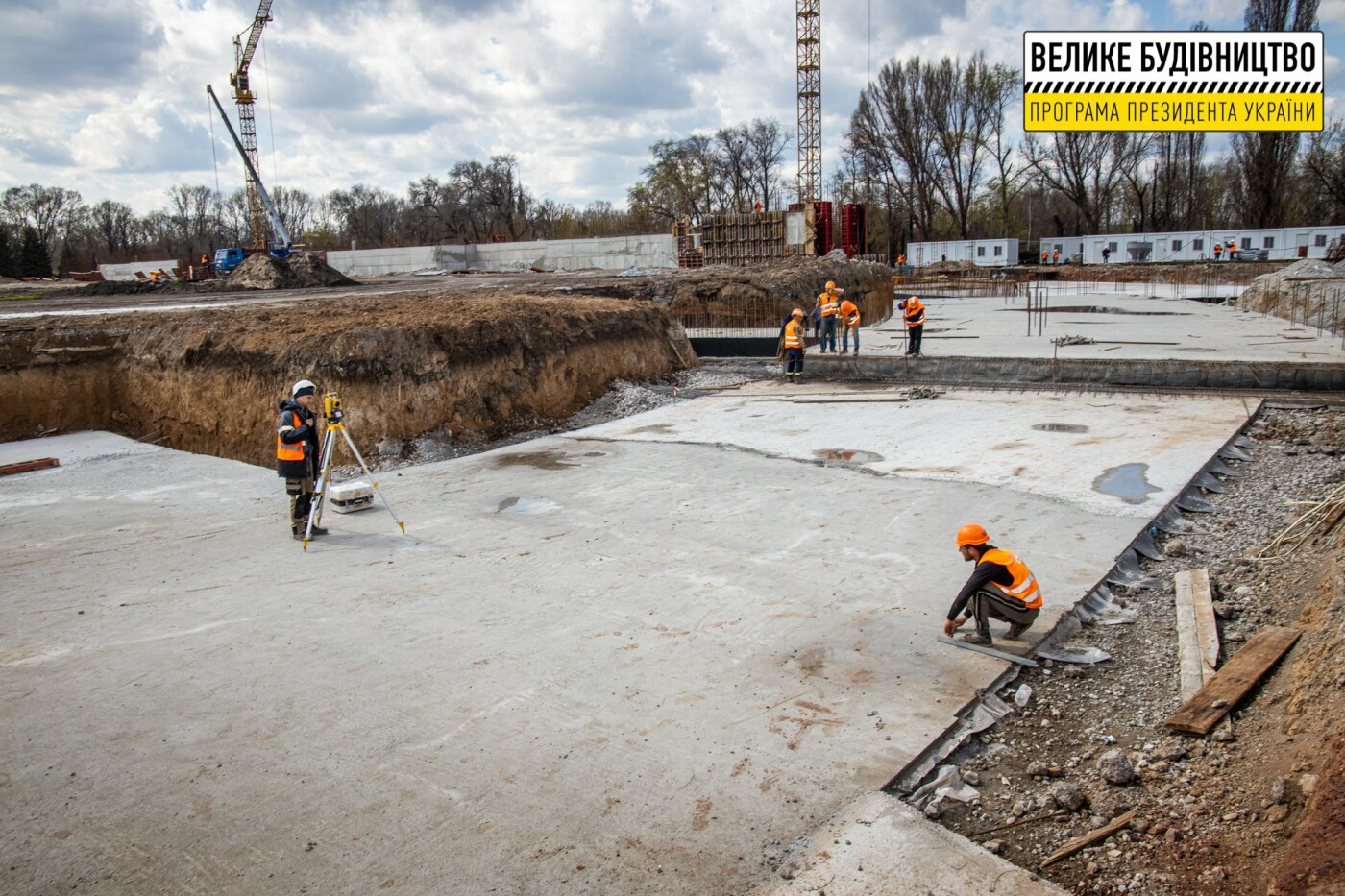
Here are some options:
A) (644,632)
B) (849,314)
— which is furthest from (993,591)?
(849,314)

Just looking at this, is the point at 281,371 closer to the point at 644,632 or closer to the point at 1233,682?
the point at 644,632

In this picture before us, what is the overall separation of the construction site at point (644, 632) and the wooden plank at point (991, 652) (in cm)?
2

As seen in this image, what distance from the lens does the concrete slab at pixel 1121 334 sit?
647 inches

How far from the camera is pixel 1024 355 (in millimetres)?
16609

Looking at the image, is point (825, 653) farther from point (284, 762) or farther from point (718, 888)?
point (284, 762)

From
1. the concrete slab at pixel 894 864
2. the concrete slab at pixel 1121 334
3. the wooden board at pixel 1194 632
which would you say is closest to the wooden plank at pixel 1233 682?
the wooden board at pixel 1194 632

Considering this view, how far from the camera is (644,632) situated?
5953 mm

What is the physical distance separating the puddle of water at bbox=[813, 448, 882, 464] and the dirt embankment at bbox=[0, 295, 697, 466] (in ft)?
18.2

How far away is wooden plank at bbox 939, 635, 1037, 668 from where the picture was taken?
5277 mm

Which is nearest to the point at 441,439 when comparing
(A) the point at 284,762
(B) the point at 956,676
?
(A) the point at 284,762

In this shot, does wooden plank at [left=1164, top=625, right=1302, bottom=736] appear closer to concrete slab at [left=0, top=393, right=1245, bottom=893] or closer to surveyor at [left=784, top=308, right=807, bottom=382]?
concrete slab at [left=0, top=393, right=1245, bottom=893]

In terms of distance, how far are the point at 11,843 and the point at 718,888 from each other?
331 centimetres

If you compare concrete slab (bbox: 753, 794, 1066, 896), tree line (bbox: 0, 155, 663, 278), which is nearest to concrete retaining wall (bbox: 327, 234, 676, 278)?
tree line (bbox: 0, 155, 663, 278)

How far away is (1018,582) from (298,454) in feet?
21.5
